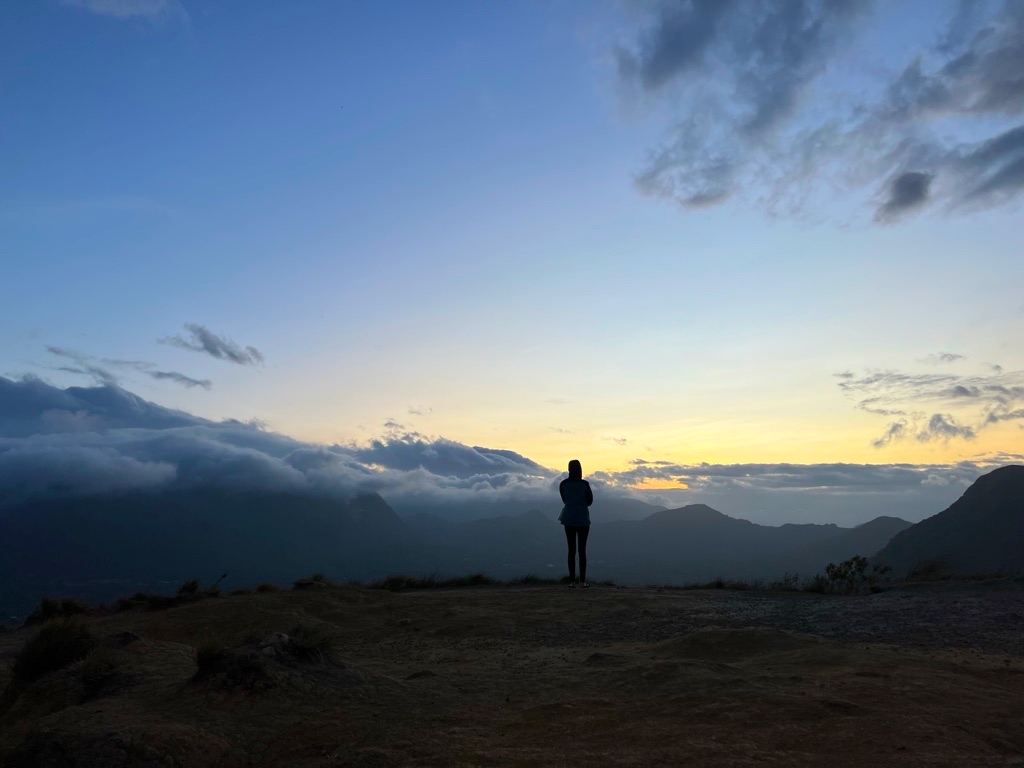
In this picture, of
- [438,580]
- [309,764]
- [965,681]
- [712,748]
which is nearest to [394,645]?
[309,764]

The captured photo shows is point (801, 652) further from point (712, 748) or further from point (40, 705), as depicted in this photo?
point (40, 705)

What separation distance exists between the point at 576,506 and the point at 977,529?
6072 cm

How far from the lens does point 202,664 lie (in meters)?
6.99

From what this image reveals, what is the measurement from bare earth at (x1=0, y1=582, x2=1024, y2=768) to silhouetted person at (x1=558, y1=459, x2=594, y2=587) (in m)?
4.46

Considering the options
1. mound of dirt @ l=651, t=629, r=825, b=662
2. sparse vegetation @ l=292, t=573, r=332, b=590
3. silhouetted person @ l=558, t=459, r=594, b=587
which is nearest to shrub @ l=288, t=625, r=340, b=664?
mound of dirt @ l=651, t=629, r=825, b=662

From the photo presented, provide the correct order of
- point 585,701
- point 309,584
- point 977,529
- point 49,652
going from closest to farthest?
point 585,701 → point 49,652 → point 309,584 → point 977,529

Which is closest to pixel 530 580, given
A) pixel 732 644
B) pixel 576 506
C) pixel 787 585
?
pixel 576 506

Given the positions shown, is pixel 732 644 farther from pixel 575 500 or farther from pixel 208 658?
pixel 575 500

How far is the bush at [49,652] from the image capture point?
8664 mm

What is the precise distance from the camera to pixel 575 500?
15281mm

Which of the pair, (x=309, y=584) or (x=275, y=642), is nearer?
(x=275, y=642)

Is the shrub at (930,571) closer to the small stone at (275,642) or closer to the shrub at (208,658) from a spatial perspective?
the small stone at (275,642)

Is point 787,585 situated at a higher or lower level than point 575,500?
lower

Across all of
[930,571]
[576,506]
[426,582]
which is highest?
[576,506]
